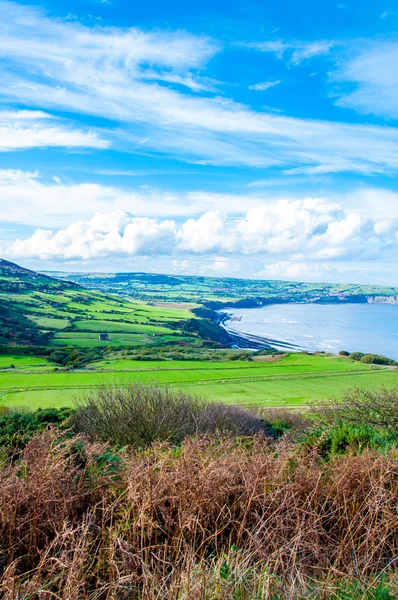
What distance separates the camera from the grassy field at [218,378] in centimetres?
3716

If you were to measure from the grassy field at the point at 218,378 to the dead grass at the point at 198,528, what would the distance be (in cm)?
2755

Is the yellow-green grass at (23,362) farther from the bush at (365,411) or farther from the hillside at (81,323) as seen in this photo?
the bush at (365,411)

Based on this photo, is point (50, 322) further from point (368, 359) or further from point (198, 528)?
point (198, 528)

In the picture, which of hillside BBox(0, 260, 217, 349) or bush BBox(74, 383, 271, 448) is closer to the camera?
bush BBox(74, 383, 271, 448)

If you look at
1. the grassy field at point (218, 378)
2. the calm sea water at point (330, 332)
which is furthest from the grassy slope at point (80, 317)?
the calm sea water at point (330, 332)

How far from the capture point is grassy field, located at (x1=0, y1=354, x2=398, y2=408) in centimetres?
3716

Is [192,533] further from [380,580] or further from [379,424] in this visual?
[379,424]

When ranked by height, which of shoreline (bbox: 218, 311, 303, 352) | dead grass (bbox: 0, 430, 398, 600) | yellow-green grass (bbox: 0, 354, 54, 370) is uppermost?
dead grass (bbox: 0, 430, 398, 600)

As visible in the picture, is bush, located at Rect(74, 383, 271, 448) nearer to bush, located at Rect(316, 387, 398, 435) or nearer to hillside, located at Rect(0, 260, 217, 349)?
bush, located at Rect(316, 387, 398, 435)

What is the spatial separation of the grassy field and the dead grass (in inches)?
1085

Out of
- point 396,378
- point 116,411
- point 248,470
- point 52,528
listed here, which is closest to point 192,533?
point 248,470

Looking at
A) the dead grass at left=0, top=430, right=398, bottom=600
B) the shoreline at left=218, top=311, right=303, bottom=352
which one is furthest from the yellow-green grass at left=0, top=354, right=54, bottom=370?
the dead grass at left=0, top=430, right=398, bottom=600

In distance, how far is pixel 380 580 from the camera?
3.77 m

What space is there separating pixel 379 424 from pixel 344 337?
317 feet
